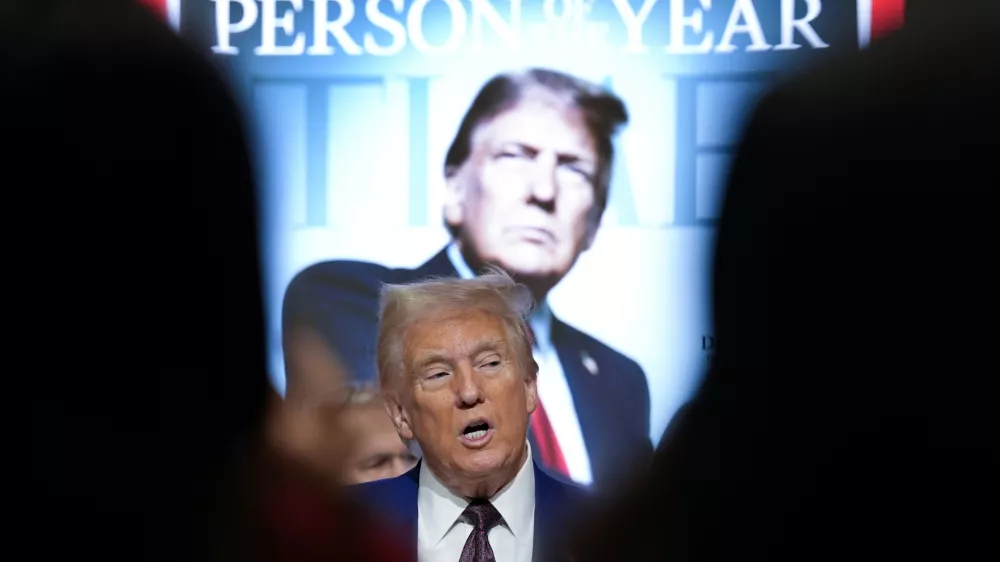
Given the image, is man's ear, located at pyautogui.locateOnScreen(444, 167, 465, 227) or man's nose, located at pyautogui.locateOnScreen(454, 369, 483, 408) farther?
man's ear, located at pyautogui.locateOnScreen(444, 167, 465, 227)

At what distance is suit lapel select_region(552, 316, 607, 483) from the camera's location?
9.57ft

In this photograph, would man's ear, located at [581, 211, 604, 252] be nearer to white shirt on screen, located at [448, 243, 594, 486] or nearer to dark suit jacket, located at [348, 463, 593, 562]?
white shirt on screen, located at [448, 243, 594, 486]

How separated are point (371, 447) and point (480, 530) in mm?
480

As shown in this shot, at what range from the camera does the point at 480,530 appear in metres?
2.54

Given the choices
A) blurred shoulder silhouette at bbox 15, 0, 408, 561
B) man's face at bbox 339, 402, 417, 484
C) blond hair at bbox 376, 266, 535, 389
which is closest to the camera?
blond hair at bbox 376, 266, 535, 389

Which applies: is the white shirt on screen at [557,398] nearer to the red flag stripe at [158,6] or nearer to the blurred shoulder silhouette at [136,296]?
the blurred shoulder silhouette at [136,296]

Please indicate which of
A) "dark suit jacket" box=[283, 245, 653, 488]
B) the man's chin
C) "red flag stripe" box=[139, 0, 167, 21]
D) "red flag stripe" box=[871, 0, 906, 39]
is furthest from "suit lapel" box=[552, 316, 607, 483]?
"red flag stripe" box=[139, 0, 167, 21]

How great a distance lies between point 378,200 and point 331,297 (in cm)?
28

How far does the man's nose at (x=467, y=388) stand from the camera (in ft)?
8.09

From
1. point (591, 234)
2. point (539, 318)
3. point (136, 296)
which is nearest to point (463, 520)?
point (539, 318)

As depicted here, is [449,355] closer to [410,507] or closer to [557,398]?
[410,507]

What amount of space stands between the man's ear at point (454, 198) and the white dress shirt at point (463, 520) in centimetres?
70

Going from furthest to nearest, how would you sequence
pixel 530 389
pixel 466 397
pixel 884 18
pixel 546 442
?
1. pixel 884 18
2. pixel 546 442
3. pixel 530 389
4. pixel 466 397

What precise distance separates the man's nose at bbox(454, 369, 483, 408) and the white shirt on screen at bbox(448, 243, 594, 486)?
1.52 feet
